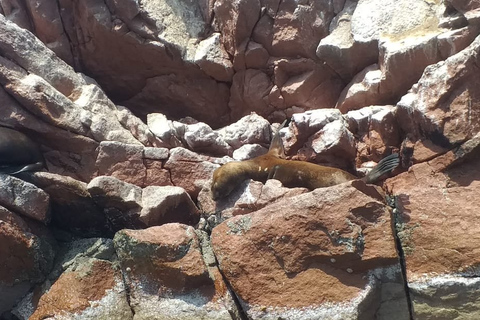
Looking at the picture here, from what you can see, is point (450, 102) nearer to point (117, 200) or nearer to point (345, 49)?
point (345, 49)

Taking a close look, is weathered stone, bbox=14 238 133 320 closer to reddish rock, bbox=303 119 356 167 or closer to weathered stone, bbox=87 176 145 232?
weathered stone, bbox=87 176 145 232

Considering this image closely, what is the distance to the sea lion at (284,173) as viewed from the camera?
596 cm

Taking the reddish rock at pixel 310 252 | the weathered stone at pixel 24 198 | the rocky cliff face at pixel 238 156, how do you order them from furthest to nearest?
the weathered stone at pixel 24 198, the rocky cliff face at pixel 238 156, the reddish rock at pixel 310 252

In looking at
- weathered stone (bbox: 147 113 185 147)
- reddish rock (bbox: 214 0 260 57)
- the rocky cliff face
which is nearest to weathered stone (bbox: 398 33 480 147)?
the rocky cliff face

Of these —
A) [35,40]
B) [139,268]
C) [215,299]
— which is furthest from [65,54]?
[215,299]

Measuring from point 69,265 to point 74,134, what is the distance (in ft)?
5.80

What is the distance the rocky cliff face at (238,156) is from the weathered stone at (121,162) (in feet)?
0.05

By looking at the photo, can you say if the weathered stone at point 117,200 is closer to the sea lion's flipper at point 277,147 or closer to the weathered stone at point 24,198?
the weathered stone at point 24,198

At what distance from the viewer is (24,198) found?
5727 millimetres

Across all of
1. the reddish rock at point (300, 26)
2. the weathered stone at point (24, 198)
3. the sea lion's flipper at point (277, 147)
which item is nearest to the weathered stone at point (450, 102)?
the sea lion's flipper at point (277, 147)

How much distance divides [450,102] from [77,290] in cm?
403

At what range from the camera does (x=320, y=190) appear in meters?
5.26

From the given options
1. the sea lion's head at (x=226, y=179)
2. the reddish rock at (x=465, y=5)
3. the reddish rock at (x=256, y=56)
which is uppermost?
the reddish rock at (x=256, y=56)

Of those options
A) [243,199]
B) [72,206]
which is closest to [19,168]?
[72,206]
